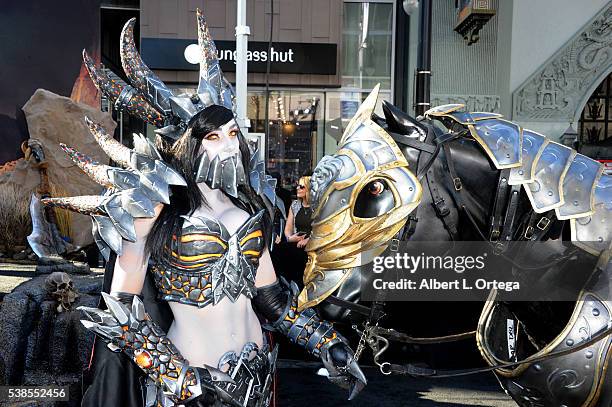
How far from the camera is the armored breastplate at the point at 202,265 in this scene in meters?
1.97

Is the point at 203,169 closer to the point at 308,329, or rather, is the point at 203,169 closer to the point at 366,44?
the point at 308,329

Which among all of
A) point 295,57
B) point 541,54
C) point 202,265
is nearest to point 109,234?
point 202,265

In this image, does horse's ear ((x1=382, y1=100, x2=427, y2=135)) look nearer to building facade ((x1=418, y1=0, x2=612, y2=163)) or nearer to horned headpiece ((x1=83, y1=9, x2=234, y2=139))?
horned headpiece ((x1=83, y1=9, x2=234, y2=139))

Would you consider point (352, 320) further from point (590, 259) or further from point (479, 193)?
point (590, 259)

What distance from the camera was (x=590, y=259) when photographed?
187 centimetres

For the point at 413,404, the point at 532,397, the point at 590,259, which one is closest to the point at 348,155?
the point at 590,259

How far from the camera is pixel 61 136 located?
8.59 metres

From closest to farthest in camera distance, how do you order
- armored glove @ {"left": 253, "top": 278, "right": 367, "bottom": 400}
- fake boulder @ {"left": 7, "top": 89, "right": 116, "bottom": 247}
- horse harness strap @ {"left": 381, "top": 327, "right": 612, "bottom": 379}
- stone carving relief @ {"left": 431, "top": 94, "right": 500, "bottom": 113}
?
1. horse harness strap @ {"left": 381, "top": 327, "right": 612, "bottom": 379}
2. armored glove @ {"left": 253, "top": 278, "right": 367, "bottom": 400}
3. fake boulder @ {"left": 7, "top": 89, "right": 116, "bottom": 247}
4. stone carving relief @ {"left": 431, "top": 94, "right": 500, "bottom": 113}

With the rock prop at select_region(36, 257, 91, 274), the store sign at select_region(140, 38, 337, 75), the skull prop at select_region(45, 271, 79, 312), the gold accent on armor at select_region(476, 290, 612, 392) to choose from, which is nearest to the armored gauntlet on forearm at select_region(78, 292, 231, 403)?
the gold accent on armor at select_region(476, 290, 612, 392)

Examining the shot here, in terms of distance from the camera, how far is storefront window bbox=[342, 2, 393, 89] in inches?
376

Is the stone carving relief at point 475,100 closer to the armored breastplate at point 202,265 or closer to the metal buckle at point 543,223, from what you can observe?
the metal buckle at point 543,223

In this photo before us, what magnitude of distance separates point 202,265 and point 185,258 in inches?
2.3

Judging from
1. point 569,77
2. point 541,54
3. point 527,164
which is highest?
point 541,54

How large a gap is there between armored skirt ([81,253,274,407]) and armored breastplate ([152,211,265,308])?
3.9 inches
